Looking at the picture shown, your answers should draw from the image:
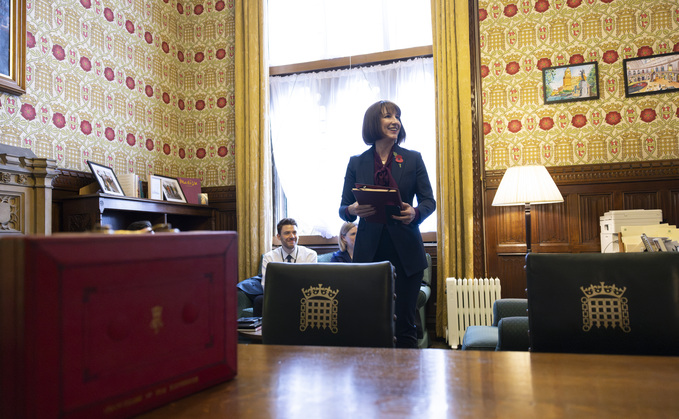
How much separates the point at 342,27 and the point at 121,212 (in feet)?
8.86

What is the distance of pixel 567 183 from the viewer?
13.4 ft

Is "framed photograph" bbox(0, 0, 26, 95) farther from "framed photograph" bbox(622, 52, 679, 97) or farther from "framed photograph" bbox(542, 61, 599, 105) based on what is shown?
"framed photograph" bbox(622, 52, 679, 97)

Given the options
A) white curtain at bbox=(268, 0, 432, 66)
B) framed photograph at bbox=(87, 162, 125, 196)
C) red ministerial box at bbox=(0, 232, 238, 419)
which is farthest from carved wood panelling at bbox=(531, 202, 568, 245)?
red ministerial box at bbox=(0, 232, 238, 419)

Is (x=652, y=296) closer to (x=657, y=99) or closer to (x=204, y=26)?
(x=657, y=99)

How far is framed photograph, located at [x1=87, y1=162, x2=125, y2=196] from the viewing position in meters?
3.69

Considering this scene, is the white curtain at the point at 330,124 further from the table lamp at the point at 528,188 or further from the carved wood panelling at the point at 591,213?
the carved wood panelling at the point at 591,213

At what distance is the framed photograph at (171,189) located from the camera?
435 centimetres

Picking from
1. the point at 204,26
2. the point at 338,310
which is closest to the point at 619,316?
the point at 338,310

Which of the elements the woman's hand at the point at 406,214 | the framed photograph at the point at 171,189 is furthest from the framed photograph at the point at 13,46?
the woman's hand at the point at 406,214

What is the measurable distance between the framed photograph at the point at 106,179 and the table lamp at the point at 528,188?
291 centimetres

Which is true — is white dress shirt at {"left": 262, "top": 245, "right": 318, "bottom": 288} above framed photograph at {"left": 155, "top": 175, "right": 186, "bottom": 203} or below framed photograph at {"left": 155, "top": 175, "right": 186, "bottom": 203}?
below

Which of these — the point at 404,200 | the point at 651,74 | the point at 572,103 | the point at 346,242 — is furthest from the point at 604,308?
the point at 651,74

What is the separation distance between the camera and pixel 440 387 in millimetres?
684

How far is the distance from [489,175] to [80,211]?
10.7 feet
